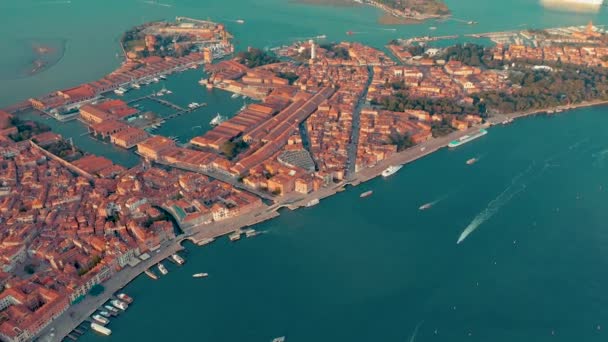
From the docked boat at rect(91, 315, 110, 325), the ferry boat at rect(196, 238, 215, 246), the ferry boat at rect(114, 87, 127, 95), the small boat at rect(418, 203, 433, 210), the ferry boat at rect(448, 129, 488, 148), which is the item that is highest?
the ferry boat at rect(448, 129, 488, 148)

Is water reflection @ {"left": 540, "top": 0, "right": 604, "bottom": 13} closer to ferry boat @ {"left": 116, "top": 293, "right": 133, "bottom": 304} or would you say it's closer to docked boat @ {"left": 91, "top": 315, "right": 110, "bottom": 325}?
ferry boat @ {"left": 116, "top": 293, "right": 133, "bottom": 304}

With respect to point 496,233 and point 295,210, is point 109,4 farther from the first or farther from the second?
point 496,233

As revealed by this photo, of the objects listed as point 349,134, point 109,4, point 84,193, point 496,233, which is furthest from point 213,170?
point 109,4

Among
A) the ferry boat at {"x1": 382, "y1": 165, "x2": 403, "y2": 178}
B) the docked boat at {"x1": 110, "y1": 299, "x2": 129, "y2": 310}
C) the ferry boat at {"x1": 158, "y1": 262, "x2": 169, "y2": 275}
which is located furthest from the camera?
the ferry boat at {"x1": 382, "y1": 165, "x2": 403, "y2": 178}

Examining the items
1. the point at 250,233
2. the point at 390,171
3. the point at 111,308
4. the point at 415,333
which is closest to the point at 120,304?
the point at 111,308

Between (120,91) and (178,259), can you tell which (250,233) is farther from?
(120,91)

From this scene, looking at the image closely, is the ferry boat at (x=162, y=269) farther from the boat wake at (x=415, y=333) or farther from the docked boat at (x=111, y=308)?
the boat wake at (x=415, y=333)

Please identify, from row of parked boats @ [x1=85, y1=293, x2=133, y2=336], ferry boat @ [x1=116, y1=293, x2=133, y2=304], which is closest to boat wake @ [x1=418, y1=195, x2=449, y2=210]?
ferry boat @ [x1=116, y1=293, x2=133, y2=304]
